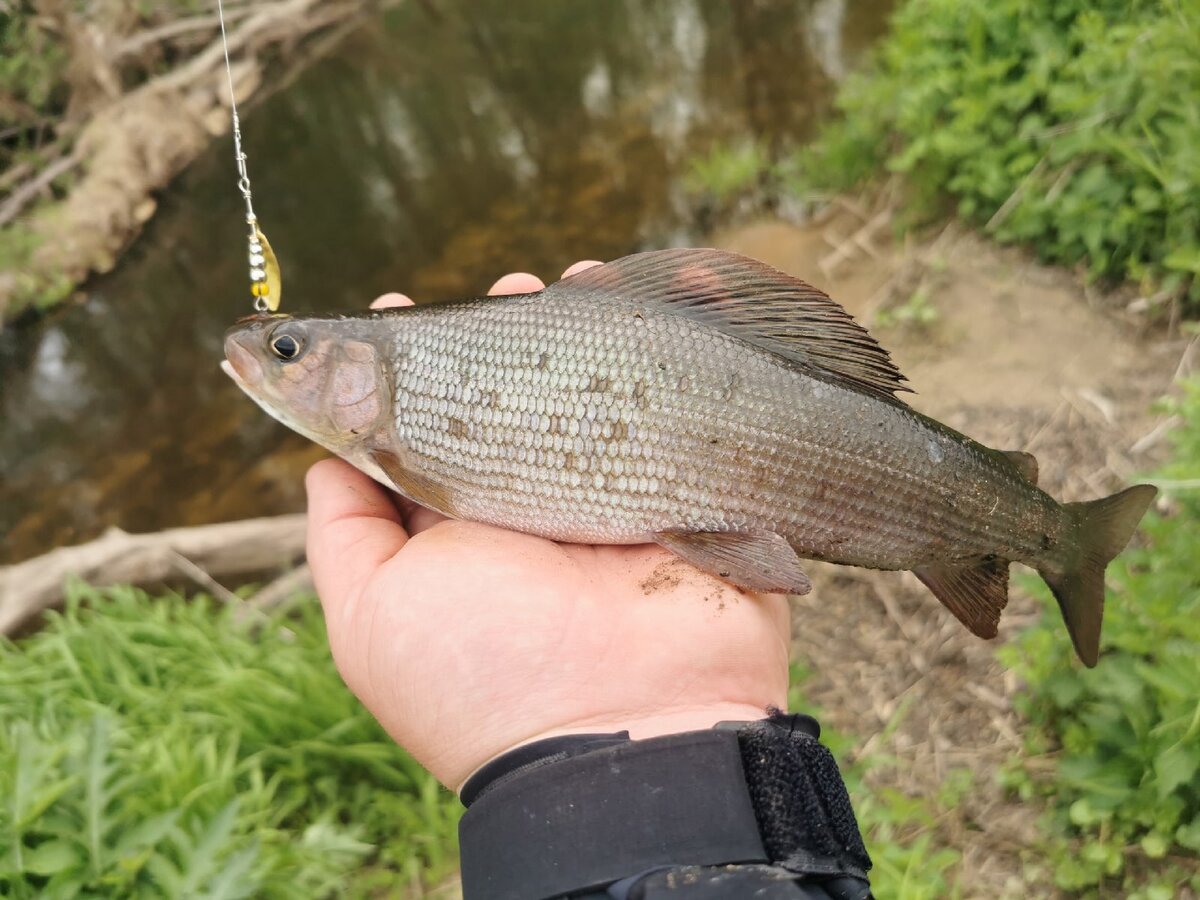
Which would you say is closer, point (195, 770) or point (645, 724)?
point (645, 724)

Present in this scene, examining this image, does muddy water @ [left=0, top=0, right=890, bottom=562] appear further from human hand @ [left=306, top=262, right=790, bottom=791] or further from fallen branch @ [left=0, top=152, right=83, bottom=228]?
human hand @ [left=306, top=262, right=790, bottom=791]

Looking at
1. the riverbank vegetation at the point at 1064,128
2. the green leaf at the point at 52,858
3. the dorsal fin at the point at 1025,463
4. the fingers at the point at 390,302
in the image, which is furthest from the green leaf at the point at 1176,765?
the green leaf at the point at 52,858

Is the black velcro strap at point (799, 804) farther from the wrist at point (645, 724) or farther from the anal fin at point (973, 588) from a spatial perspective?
the anal fin at point (973, 588)

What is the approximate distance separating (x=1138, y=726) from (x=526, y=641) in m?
2.14

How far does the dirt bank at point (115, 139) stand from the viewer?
9.70m

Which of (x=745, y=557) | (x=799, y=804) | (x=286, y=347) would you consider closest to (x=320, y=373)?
(x=286, y=347)

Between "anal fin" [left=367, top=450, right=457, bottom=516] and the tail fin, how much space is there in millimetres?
2079

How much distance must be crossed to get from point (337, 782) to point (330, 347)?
80.7 inches

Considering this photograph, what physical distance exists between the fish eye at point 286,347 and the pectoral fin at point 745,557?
148 centimetres

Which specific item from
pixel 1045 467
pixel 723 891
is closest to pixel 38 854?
pixel 723 891

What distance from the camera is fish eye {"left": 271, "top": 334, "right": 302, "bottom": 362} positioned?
9.56ft

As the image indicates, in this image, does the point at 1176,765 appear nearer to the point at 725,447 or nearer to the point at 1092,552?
the point at 1092,552

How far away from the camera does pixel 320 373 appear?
2.90m

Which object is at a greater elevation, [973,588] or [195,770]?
[973,588]
